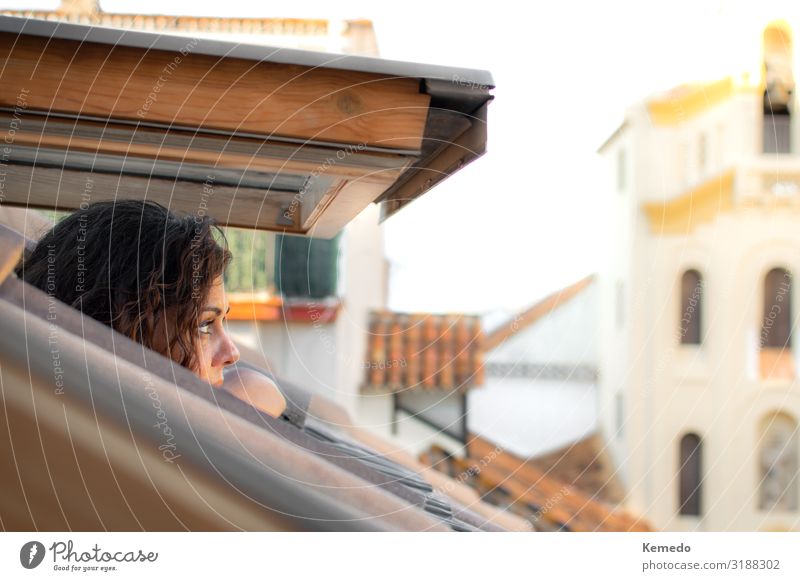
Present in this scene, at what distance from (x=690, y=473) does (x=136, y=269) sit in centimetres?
782

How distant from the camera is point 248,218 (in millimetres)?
811

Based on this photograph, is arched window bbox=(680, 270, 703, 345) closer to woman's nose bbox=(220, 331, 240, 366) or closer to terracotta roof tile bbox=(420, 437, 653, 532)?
terracotta roof tile bbox=(420, 437, 653, 532)

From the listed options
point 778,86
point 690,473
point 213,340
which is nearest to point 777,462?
point 690,473

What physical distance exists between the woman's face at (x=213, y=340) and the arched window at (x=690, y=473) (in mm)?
7122

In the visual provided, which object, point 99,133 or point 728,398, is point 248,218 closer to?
point 99,133

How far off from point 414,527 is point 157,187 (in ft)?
1.38

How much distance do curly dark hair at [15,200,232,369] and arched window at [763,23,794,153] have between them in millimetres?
6540

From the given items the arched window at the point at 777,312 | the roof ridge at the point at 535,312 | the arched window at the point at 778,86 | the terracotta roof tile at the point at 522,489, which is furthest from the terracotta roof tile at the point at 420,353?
the arched window at the point at 778,86

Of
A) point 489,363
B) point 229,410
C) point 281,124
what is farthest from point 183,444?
point 489,363

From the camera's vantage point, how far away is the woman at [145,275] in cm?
64

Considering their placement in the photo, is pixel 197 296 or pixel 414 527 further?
pixel 197 296

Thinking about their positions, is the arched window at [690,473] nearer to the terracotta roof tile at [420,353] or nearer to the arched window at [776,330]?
the arched window at [776,330]

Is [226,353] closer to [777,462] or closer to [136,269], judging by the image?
[136,269]
